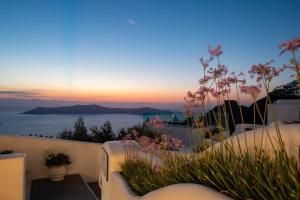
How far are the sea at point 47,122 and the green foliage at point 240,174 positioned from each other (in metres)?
5.53

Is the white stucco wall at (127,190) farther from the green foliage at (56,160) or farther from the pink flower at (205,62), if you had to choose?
the green foliage at (56,160)

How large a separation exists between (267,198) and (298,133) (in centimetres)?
60

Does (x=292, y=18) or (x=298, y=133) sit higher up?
(x=292, y=18)

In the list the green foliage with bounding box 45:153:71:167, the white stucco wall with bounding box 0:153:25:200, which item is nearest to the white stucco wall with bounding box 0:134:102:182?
the green foliage with bounding box 45:153:71:167

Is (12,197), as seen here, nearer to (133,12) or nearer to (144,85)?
(133,12)

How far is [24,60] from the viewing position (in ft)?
27.7

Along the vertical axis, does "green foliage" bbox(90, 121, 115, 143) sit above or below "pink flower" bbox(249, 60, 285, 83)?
below

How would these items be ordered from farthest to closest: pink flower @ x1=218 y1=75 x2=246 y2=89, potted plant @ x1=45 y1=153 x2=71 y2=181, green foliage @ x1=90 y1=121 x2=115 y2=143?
1. green foliage @ x1=90 y1=121 x2=115 y2=143
2. potted plant @ x1=45 y1=153 x2=71 y2=181
3. pink flower @ x1=218 y1=75 x2=246 y2=89

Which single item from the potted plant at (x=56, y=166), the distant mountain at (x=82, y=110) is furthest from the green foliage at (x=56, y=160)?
A: the distant mountain at (x=82, y=110)

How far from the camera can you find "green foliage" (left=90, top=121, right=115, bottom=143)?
26.4 ft

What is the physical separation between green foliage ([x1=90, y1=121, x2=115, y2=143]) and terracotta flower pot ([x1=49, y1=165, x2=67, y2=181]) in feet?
5.77

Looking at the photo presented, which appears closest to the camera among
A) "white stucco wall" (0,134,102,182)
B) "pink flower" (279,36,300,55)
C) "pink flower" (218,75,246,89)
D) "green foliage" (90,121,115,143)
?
"pink flower" (279,36,300,55)

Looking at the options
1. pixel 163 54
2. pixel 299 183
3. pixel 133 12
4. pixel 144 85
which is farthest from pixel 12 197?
pixel 144 85

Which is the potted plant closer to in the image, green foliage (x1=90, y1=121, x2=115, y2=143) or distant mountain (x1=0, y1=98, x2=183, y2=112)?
green foliage (x1=90, y1=121, x2=115, y2=143)
